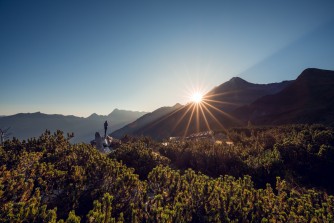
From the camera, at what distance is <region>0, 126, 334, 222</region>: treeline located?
5.29m

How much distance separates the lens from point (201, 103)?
11688 centimetres

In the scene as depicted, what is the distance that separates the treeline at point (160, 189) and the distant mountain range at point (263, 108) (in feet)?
123

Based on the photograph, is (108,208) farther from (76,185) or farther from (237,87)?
(237,87)

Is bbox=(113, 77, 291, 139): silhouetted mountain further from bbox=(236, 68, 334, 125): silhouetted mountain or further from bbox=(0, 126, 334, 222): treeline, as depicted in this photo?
bbox=(0, 126, 334, 222): treeline

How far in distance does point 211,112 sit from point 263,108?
2789 centimetres

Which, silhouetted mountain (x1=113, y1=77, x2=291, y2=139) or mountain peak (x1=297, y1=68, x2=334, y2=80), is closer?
mountain peak (x1=297, y1=68, x2=334, y2=80)

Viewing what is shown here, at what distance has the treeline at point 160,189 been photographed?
5.29 metres

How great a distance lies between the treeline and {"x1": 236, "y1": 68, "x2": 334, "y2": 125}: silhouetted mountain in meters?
38.1

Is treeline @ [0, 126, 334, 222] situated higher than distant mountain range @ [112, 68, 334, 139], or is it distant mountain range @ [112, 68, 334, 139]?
distant mountain range @ [112, 68, 334, 139]

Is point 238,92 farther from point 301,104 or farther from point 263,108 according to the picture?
point 301,104

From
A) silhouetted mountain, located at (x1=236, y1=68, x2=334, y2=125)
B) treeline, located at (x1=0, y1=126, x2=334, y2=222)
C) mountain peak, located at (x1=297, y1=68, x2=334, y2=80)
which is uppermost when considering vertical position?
mountain peak, located at (x1=297, y1=68, x2=334, y2=80)

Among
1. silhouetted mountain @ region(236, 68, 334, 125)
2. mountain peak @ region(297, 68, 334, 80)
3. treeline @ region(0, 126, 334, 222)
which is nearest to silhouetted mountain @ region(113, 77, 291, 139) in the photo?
silhouetted mountain @ region(236, 68, 334, 125)

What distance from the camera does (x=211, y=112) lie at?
9656cm

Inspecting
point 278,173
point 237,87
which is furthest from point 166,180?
point 237,87
